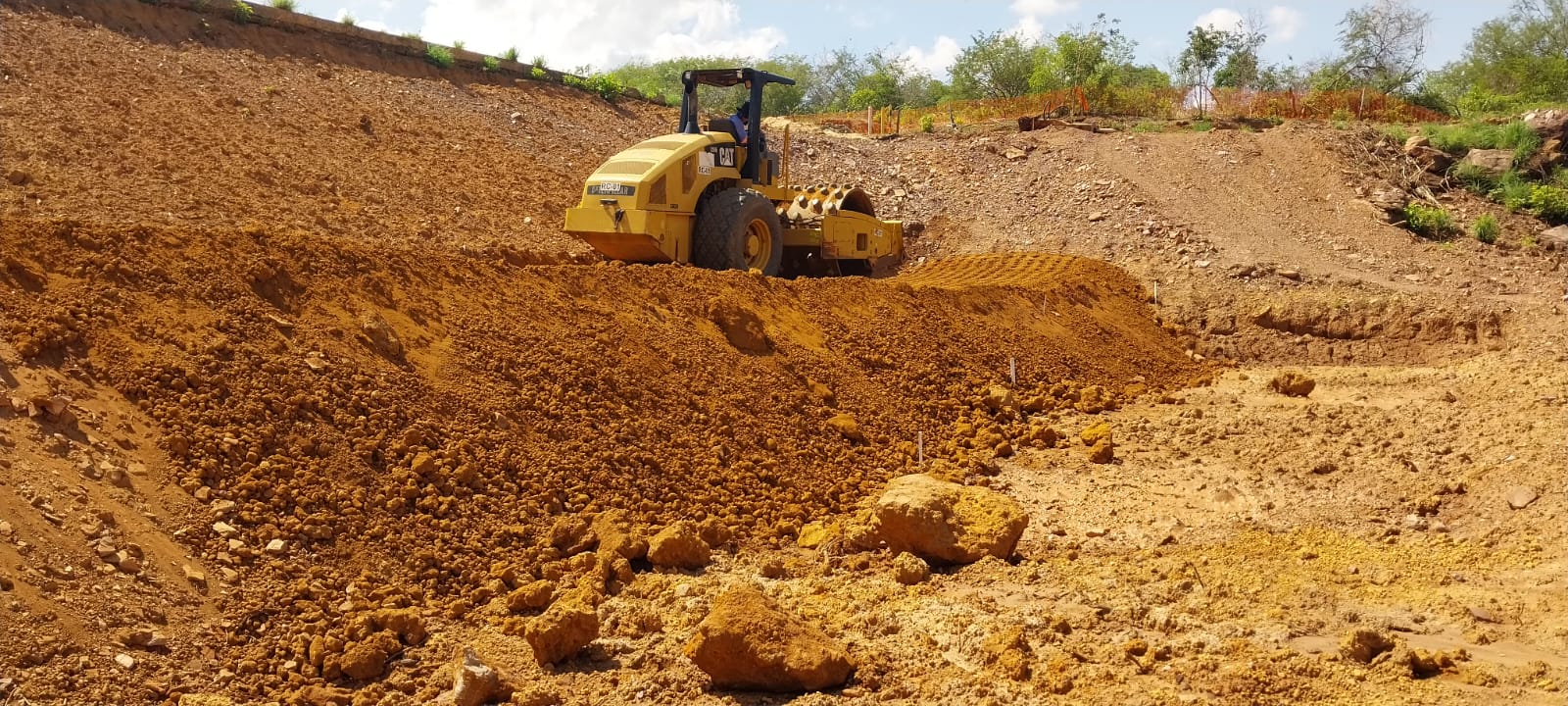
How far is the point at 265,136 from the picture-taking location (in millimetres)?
14453

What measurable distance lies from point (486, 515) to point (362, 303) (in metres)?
1.84

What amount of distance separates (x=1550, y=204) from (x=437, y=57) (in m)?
17.2

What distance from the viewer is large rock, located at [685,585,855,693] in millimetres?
4344

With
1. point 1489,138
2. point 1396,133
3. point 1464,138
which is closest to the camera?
point 1489,138

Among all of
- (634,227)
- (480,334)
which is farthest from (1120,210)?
(480,334)

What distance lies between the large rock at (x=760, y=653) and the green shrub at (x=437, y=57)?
1786 cm

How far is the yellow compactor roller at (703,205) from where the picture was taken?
10.6m

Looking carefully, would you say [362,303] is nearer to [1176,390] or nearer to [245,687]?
[245,687]

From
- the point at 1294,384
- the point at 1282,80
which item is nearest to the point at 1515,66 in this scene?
the point at 1282,80

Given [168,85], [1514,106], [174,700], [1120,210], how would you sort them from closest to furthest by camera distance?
[174,700] < [168,85] < [1120,210] < [1514,106]

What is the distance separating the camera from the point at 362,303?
686 centimetres

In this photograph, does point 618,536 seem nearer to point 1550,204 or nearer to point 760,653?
point 760,653

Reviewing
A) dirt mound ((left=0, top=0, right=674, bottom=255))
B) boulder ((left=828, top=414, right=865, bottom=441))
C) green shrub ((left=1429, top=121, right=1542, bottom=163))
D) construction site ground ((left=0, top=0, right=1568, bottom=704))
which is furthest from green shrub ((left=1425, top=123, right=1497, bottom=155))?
boulder ((left=828, top=414, right=865, bottom=441))

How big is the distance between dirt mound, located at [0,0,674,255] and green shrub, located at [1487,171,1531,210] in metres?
12.3
